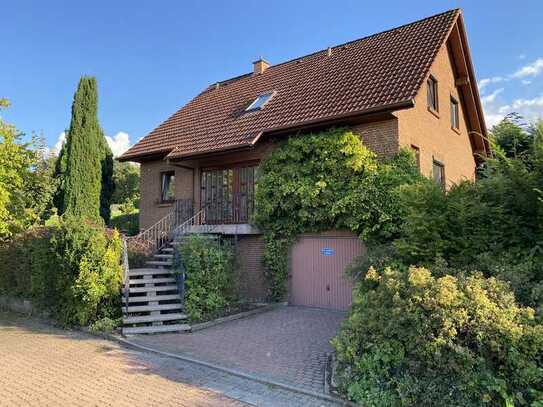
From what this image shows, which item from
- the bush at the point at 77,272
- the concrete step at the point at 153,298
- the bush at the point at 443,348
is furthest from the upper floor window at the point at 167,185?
the bush at the point at 443,348

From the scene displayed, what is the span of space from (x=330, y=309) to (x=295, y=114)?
229 inches

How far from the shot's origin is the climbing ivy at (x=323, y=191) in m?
10.0

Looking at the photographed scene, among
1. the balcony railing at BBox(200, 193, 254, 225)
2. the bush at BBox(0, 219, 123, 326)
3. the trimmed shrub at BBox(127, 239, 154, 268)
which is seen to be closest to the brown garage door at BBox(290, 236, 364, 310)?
the balcony railing at BBox(200, 193, 254, 225)

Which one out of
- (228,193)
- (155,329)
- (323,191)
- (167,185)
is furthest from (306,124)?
(167,185)

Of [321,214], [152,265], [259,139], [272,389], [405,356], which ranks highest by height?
[259,139]

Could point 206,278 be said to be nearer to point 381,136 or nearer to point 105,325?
point 105,325

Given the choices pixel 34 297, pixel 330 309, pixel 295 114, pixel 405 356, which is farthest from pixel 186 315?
pixel 295 114

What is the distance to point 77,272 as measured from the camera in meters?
9.05

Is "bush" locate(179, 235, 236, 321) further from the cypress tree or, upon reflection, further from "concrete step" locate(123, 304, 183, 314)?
the cypress tree

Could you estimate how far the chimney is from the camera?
18.0 metres

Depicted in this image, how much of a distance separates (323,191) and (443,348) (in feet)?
21.4

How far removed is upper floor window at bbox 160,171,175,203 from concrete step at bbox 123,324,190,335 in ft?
25.0

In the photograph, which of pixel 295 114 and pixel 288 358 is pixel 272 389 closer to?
pixel 288 358

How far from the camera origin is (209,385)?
18.6 ft
